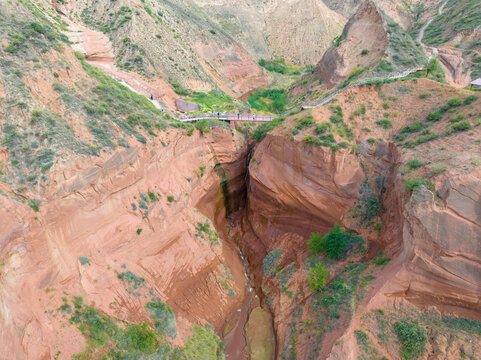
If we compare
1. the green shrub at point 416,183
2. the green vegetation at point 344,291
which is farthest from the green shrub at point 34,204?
the green shrub at point 416,183

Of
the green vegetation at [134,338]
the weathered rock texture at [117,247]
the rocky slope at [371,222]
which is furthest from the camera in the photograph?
the rocky slope at [371,222]

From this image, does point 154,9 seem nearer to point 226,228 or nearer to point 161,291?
point 226,228

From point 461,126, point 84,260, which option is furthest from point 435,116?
point 84,260

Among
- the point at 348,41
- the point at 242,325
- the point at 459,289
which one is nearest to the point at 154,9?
the point at 348,41

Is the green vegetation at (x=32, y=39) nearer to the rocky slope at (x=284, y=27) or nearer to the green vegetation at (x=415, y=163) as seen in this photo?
the green vegetation at (x=415, y=163)

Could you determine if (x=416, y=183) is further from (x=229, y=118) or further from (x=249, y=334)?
(x=229, y=118)

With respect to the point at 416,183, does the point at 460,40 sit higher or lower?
higher
